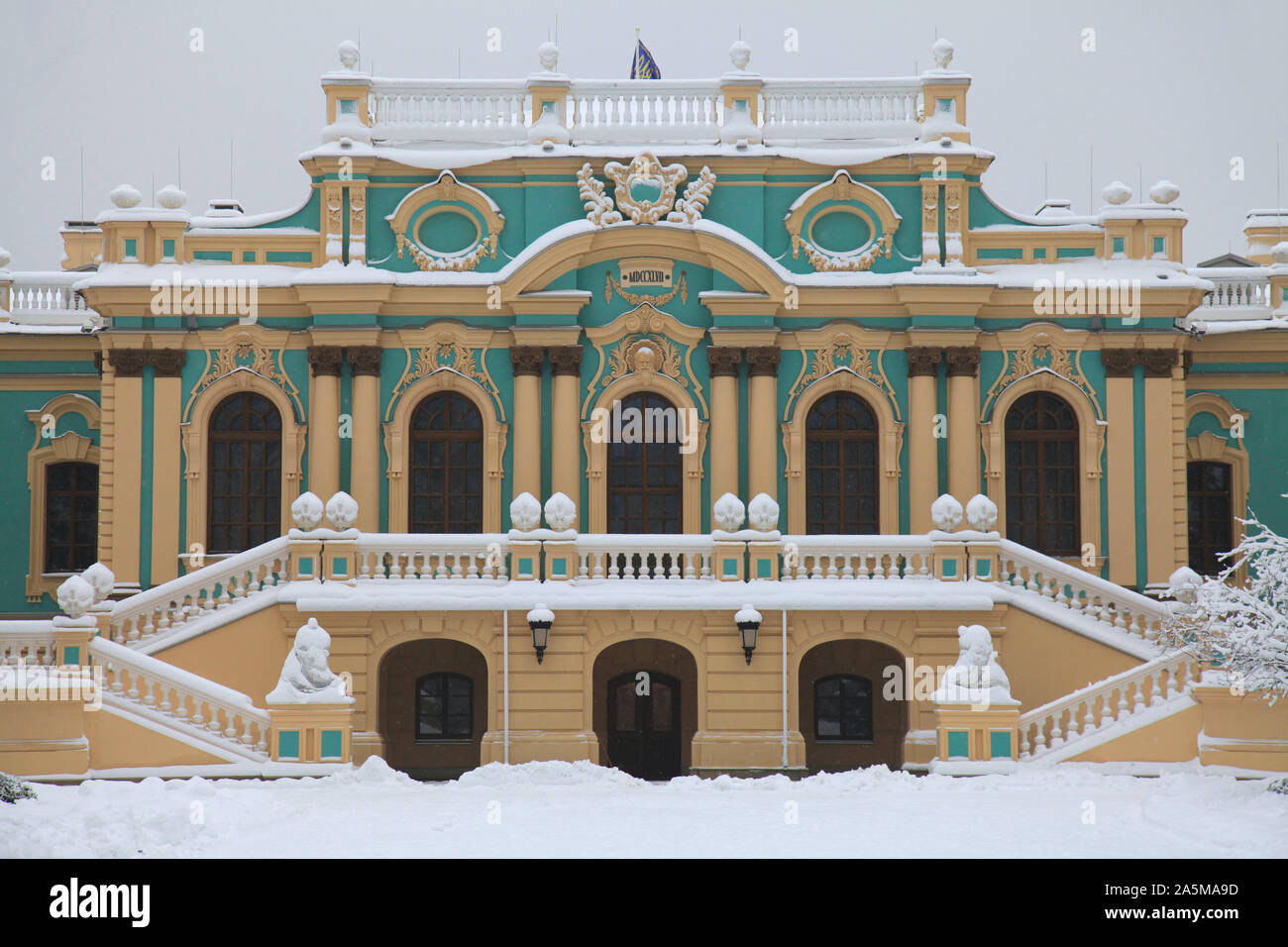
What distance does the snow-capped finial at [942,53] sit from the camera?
2612cm

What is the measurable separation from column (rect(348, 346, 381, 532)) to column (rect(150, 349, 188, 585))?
2633mm

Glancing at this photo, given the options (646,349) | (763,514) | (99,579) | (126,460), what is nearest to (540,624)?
(763,514)

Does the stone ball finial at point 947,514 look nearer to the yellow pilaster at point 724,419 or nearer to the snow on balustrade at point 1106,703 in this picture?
the snow on balustrade at point 1106,703

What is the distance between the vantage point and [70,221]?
34500 millimetres

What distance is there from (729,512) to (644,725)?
163 inches

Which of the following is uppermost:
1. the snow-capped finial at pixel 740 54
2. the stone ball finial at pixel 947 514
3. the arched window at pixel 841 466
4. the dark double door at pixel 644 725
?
the snow-capped finial at pixel 740 54

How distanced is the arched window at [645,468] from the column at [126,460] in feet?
23.4

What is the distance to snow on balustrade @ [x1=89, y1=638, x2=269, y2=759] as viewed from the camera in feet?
62.5

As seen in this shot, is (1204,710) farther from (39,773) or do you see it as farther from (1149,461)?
(39,773)

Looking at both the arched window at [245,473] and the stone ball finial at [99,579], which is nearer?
the stone ball finial at [99,579]

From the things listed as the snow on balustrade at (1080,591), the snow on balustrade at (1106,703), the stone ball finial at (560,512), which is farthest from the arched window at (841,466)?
the snow on balustrade at (1106,703)

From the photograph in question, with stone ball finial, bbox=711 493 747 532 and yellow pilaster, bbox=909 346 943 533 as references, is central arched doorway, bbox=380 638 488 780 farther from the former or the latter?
yellow pilaster, bbox=909 346 943 533

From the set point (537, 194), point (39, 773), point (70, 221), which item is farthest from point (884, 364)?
point (70, 221)

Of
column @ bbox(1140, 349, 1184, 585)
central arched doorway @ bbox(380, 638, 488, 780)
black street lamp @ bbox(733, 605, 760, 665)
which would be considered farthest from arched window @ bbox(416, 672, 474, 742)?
column @ bbox(1140, 349, 1184, 585)
